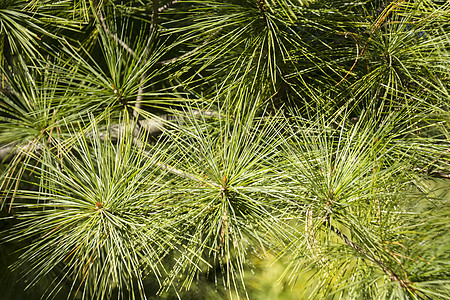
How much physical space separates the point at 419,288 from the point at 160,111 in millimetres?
826

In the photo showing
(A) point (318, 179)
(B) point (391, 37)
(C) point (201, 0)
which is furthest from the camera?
(C) point (201, 0)

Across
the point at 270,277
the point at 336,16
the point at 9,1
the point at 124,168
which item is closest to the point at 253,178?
the point at 124,168

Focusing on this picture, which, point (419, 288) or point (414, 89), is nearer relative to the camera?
point (419, 288)

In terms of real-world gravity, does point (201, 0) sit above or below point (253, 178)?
above

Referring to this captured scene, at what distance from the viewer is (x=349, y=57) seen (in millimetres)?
674

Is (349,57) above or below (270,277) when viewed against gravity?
above

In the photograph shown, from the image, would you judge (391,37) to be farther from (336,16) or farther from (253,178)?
(253,178)

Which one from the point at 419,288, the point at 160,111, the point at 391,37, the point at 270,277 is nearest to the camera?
the point at 419,288

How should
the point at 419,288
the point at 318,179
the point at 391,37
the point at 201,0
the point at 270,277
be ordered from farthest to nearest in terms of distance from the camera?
the point at 270,277, the point at 201,0, the point at 391,37, the point at 318,179, the point at 419,288

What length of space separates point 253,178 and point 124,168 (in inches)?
7.6

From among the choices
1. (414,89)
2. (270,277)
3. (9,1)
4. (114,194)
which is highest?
(9,1)

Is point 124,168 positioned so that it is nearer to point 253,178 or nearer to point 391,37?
point 253,178

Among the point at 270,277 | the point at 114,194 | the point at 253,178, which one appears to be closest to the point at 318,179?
the point at 253,178

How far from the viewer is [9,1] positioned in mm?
753
